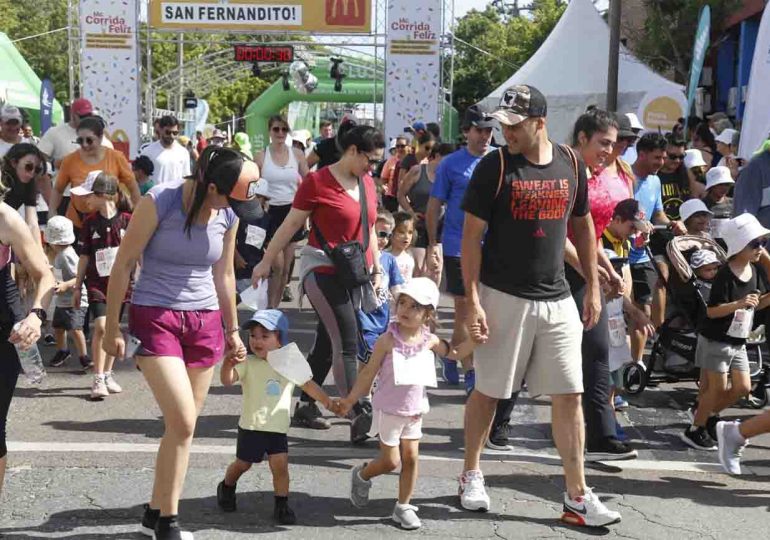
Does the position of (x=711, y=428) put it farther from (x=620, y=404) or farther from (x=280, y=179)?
(x=280, y=179)

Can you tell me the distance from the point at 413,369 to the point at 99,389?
3.18 metres

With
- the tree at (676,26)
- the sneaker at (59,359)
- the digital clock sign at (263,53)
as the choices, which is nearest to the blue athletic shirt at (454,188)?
the sneaker at (59,359)

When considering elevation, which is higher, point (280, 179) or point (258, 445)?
point (280, 179)

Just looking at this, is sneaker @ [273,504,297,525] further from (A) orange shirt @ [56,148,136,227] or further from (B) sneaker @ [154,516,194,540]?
(A) orange shirt @ [56,148,136,227]

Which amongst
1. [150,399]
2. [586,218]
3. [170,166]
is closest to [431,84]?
[170,166]

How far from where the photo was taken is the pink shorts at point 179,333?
4535mm

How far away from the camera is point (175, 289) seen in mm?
4617

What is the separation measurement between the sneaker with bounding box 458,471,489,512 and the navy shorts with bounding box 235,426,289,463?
0.89 metres

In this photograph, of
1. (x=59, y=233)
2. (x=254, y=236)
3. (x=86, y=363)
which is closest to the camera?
(x=59, y=233)

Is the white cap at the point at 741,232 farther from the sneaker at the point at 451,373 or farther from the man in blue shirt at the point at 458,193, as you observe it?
the sneaker at the point at 451,373

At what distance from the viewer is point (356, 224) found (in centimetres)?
641

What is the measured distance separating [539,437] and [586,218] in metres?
1.92

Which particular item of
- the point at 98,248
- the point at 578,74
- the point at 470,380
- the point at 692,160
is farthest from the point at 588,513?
the point at 578,74

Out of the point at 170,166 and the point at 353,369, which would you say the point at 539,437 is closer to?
the point at 353,369
